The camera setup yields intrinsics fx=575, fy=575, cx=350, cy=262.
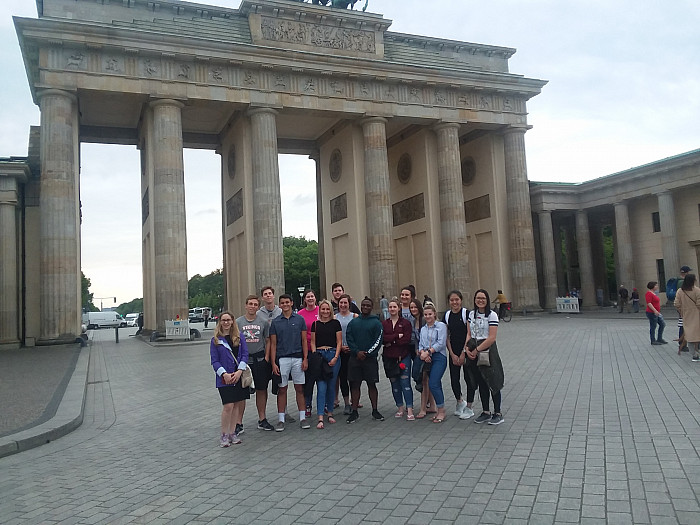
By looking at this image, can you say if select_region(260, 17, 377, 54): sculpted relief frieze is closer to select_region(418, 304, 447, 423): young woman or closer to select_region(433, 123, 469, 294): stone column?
select_region(433, 123, 469, 294): stone column

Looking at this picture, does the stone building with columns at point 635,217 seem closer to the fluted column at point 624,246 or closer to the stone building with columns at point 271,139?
the fluted column at point 624,246

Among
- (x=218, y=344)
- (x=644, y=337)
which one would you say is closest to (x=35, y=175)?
(x=218, y=344)

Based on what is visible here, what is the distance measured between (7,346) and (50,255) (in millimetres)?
3996

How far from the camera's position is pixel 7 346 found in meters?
23.2

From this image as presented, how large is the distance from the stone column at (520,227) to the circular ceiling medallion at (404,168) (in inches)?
243

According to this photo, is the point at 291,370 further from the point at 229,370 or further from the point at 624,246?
the point at 624,246

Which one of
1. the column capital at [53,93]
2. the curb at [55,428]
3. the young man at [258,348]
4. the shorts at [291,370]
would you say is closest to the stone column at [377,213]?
the column capital at [53,93]

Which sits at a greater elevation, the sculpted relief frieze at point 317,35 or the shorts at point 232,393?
the sculpted relief frieze at point 317,35

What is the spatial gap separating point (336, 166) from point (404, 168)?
15.7 ft

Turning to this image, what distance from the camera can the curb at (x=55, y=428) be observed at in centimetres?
702

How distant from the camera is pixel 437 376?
783cm

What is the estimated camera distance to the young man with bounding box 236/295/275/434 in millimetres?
7719

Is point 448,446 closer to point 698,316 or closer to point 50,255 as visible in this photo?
point 698,316

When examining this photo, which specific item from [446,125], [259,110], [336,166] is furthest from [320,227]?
[259,110]
